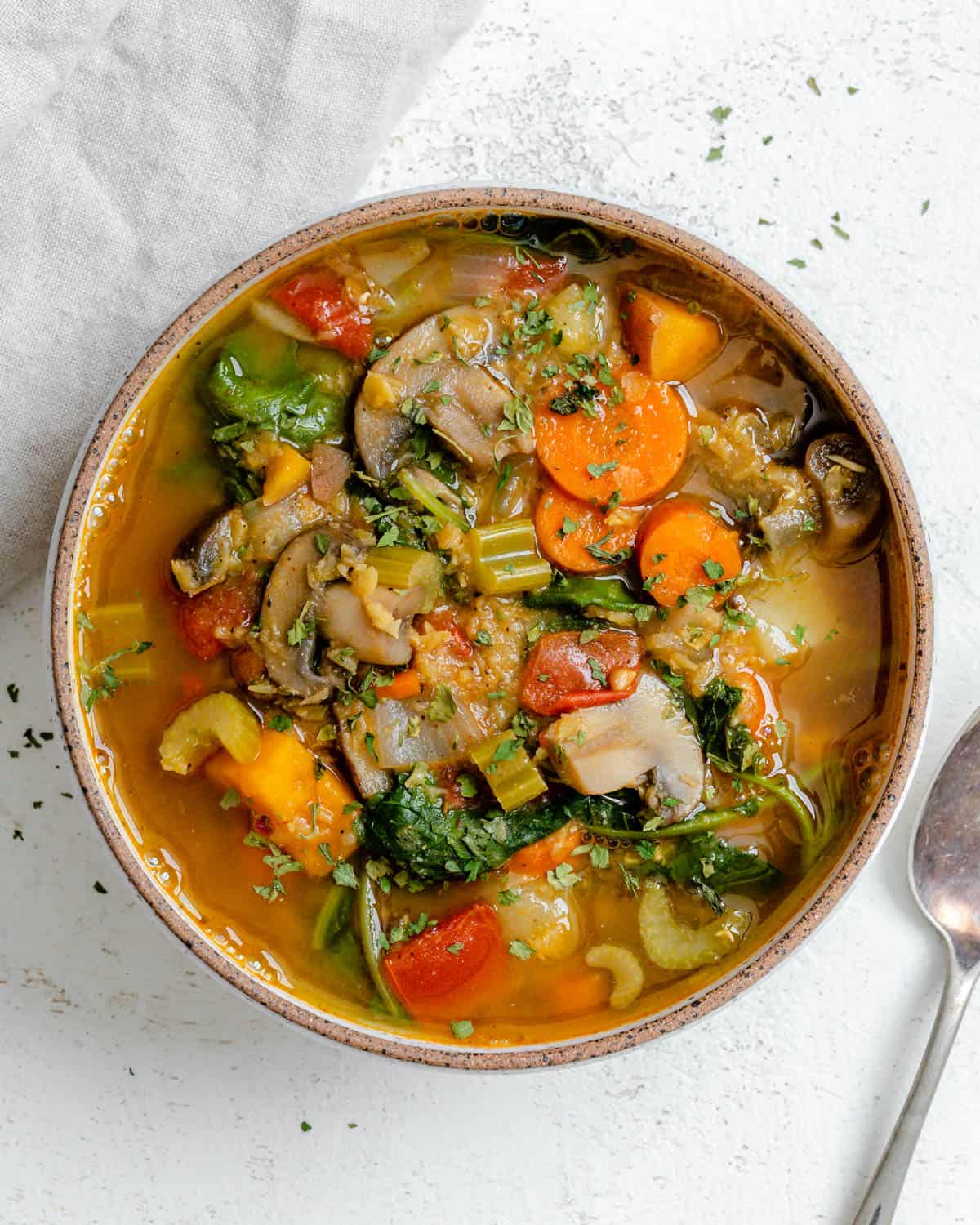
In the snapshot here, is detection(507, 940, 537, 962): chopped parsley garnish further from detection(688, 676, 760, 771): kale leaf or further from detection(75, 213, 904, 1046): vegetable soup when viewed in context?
detection(688, 676, 760, 771): kale leaf

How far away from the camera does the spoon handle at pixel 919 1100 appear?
337 cm

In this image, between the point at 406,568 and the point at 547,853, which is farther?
the point at 547,853

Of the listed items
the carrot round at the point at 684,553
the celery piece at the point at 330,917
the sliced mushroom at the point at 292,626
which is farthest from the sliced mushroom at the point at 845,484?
the celery piece at the point at 330,917

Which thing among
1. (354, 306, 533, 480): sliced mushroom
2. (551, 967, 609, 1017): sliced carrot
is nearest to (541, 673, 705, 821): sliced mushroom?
(551, 967, 609, 1017): sliced carrot

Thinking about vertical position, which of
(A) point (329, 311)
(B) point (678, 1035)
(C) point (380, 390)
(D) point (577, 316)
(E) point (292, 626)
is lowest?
(B) point (678, 1035)

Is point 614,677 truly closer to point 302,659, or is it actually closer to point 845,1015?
point 302,659

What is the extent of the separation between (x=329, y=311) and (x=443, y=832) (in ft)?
4.18

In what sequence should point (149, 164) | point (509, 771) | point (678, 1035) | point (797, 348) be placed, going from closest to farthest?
point (797, 348), point (509, 771), point (149, 164), point (678, 1035)

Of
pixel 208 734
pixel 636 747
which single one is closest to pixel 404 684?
pixel 208 734

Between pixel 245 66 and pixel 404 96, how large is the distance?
43cm

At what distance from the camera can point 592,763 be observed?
2.96m

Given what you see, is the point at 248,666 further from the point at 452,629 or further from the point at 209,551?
the point at 452,629

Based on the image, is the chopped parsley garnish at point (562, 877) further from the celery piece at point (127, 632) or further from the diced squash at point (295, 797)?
the celery piece at point (127, 632)

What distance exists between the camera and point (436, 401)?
2.91 meters
